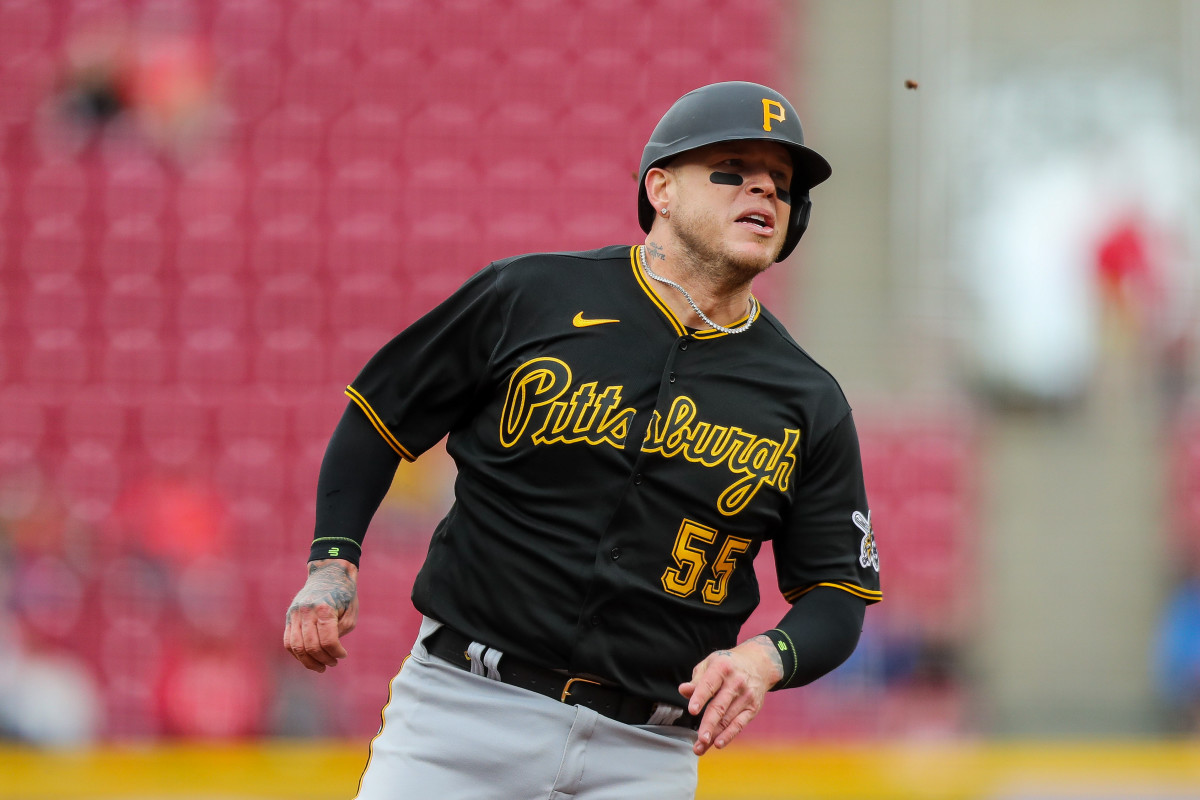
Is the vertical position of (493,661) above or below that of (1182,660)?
below

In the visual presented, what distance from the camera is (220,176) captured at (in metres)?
9.09

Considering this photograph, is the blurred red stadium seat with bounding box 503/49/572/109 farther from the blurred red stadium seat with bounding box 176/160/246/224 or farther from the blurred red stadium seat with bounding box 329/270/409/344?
the blurred red stadium seat with bounding box 176/160/246/224

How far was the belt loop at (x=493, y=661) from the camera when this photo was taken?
2.40 metres

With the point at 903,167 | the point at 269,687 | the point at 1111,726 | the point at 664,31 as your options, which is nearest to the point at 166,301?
the point at 269,687

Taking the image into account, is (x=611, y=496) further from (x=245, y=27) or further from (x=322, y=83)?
(x=245, y=27)

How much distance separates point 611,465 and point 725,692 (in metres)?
0.45

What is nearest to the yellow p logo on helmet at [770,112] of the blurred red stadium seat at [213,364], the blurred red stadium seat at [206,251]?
the blurred red stadium seat at [213,364]

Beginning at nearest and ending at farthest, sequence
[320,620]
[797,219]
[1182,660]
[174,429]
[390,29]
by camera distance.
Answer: [320,620]
[797,219]
[1182,660]
[174,429]
[390,29]

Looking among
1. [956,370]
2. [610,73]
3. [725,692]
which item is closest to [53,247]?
[610,73]

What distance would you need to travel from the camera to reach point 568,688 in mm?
2395

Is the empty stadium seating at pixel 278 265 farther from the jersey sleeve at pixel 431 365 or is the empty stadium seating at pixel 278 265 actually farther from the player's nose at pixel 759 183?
the player's nose at pixel 759 183

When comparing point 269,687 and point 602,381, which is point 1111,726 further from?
point 602,381

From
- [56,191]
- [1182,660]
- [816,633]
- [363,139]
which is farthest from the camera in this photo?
[363,139]

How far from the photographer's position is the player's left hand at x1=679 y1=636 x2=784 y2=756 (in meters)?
2.21
